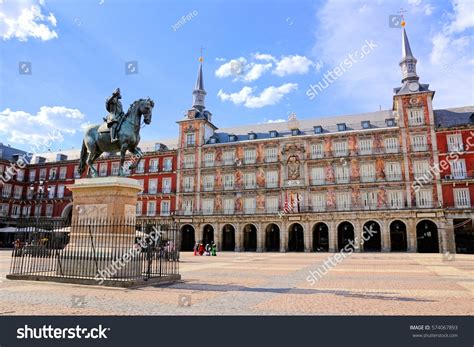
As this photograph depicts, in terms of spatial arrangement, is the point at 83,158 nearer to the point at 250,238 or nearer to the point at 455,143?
the point at 250,238

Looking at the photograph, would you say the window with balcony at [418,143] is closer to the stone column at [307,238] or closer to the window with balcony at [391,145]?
the window with balcony at [391,145]

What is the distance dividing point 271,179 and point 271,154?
3055 mm

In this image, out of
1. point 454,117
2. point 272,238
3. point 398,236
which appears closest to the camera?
point 454,117

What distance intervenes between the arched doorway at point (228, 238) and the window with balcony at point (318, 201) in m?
10.7

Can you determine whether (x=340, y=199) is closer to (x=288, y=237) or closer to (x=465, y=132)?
(x=288, y=237)

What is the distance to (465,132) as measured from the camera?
34.3m

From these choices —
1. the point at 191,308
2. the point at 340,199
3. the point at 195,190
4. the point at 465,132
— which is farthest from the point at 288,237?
A: the point at 191,308

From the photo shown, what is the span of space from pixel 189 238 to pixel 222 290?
35852mm

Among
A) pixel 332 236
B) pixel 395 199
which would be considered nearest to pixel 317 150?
pixel 395 199

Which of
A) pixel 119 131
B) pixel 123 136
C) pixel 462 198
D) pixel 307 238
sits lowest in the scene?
pixel 307 238

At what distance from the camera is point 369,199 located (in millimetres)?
36031

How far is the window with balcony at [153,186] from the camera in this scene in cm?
4452

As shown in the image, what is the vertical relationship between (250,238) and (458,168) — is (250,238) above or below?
below

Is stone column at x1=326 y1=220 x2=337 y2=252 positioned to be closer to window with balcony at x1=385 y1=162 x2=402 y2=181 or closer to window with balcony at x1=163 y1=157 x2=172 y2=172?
window with balcony at x1=385 y1=162 x2=402 y2=181
